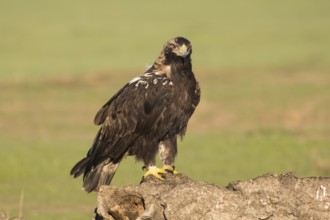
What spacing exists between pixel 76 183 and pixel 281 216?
348 inches

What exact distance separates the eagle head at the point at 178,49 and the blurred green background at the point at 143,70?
2.65m

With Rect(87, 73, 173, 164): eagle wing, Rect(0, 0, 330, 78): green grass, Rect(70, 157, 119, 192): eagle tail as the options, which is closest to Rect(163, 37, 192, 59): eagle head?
Rect(87, 73, 173, 164): eagle wing

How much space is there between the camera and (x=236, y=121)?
70.0ft

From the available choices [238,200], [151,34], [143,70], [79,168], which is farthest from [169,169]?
[151,34]

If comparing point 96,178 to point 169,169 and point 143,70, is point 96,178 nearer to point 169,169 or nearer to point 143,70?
point 169,169

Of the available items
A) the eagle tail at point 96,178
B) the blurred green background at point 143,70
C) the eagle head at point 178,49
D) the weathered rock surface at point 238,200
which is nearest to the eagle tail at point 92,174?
the eagle tail at point 96,178

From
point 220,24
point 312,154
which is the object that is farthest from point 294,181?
point 220,24

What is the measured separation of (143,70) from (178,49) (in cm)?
1661

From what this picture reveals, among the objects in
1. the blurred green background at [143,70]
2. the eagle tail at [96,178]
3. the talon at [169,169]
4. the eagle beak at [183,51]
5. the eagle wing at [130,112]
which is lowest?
the eagle tail at [96,178]

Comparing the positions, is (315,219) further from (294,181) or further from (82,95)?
(82,95)

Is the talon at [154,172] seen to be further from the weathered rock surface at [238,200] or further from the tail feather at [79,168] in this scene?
the weathered rock surface at [238,200]

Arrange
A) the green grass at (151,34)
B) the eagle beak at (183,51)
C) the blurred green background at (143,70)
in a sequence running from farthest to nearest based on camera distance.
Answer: the green grass at (151,34) → the blurred green background at (143,70) → the eagle beak at (183,51)

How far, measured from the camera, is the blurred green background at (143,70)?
52.9ft

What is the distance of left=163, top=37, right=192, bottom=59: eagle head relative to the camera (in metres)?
8.88
